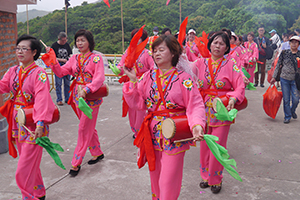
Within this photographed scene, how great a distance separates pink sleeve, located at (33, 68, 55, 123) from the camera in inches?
122

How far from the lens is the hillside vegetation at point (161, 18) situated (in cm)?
2023

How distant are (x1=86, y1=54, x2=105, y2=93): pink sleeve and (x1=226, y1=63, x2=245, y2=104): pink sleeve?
1.71 metres

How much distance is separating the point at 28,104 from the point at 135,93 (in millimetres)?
1268

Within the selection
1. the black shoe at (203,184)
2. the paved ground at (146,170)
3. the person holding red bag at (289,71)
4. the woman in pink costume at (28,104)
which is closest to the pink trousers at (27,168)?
the woman in pink costume at (28,104)

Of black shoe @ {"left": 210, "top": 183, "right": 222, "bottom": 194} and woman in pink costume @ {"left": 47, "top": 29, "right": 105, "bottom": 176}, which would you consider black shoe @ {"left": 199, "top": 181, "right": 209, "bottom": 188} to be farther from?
woman in pink costume @ {"left": 47, "top": 29, "right": 105, "bottom": 176}

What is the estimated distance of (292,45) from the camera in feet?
21.0

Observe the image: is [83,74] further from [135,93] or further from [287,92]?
[287,92]

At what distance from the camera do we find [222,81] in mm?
3715

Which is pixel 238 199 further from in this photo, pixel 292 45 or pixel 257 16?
pixel 257 16

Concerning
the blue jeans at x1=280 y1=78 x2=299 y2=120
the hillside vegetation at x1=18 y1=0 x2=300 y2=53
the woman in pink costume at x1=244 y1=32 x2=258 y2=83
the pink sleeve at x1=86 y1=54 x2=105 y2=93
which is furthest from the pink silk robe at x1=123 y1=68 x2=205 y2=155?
the hillside vegetation at x1=18 y1=0 x2=300 y2=53

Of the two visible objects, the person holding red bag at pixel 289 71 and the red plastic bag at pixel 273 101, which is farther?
the red plastic bag at pixel 273 101

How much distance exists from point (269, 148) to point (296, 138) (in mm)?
920

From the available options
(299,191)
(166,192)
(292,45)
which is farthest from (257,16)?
(166,192)

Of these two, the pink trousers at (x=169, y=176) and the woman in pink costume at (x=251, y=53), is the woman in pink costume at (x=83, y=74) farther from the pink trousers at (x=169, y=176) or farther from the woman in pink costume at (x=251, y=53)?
the woman in pink costume at (x=251, y=53)
